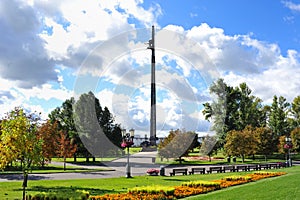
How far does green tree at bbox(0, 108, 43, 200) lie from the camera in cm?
1678

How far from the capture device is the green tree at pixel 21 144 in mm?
16781

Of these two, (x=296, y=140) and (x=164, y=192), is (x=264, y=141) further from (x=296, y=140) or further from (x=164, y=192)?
(x=164, y=192)

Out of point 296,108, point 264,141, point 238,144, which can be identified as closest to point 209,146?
point 238,144

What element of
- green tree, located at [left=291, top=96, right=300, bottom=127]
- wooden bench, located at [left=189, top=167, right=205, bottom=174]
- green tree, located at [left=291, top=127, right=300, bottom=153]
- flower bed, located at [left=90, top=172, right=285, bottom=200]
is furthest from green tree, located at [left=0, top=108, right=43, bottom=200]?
green tree, located at [left=291, top=96, right=300, bottom=127]

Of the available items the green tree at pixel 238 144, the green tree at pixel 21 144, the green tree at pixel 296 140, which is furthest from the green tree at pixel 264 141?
the green tree at pixel 21 144

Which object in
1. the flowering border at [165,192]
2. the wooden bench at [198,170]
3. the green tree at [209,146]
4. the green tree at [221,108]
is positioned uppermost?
the green tree at [221,108]

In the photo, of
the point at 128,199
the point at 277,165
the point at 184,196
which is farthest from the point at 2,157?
the point at 277,165

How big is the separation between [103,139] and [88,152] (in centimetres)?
297

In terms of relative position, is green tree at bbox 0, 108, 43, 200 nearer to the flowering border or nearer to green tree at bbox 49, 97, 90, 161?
the flowering border

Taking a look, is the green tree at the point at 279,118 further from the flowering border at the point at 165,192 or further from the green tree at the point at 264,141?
the flowering border at the point at 165,192

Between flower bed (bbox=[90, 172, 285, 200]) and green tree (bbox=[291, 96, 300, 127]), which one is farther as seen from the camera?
green tree (bbox=[291, 96, 300, 127])

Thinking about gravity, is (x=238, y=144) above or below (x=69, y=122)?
below

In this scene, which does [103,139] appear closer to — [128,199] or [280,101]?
[128,199]

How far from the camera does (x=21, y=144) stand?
56.0 ft
